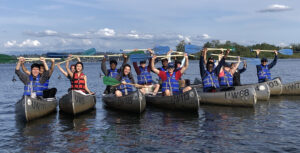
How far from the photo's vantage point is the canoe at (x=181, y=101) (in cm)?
1056

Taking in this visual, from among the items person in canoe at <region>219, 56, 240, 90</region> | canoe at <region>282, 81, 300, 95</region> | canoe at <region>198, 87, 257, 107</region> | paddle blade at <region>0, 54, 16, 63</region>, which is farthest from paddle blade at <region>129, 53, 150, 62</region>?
canoe at <region>282, 81, 300, 95</region>

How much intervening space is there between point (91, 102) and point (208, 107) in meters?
4.68

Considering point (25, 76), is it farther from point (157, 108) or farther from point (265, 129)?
point (265, 129)

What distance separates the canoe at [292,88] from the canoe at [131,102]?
8.66 m

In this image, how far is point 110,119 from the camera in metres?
10.8

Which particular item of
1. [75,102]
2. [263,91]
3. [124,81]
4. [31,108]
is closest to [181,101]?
[124,81]

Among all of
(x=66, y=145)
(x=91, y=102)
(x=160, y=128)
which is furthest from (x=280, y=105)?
(x=66, y=145)

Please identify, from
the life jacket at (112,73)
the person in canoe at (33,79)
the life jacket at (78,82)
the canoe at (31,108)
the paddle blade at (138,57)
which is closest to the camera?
the canoe at (31,108)

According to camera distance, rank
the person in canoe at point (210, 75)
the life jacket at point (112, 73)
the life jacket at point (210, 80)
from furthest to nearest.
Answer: the life jacket at point (112, 73), the life jacket at point (210, 80), the person in canoe at point (210, 75)

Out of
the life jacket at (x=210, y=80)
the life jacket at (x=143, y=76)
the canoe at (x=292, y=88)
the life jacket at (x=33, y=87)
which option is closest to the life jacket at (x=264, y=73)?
the canoe at (x=292, y=88)

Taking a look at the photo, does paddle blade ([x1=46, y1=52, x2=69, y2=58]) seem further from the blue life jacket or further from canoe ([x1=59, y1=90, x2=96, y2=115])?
the blue life jacket

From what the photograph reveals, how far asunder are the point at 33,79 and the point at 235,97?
7503 millimetres

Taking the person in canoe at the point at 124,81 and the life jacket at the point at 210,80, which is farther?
the life jacket at the point at 210,80

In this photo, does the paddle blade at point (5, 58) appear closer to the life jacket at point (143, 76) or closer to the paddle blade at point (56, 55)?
the paddle blade at point (56, 55)
